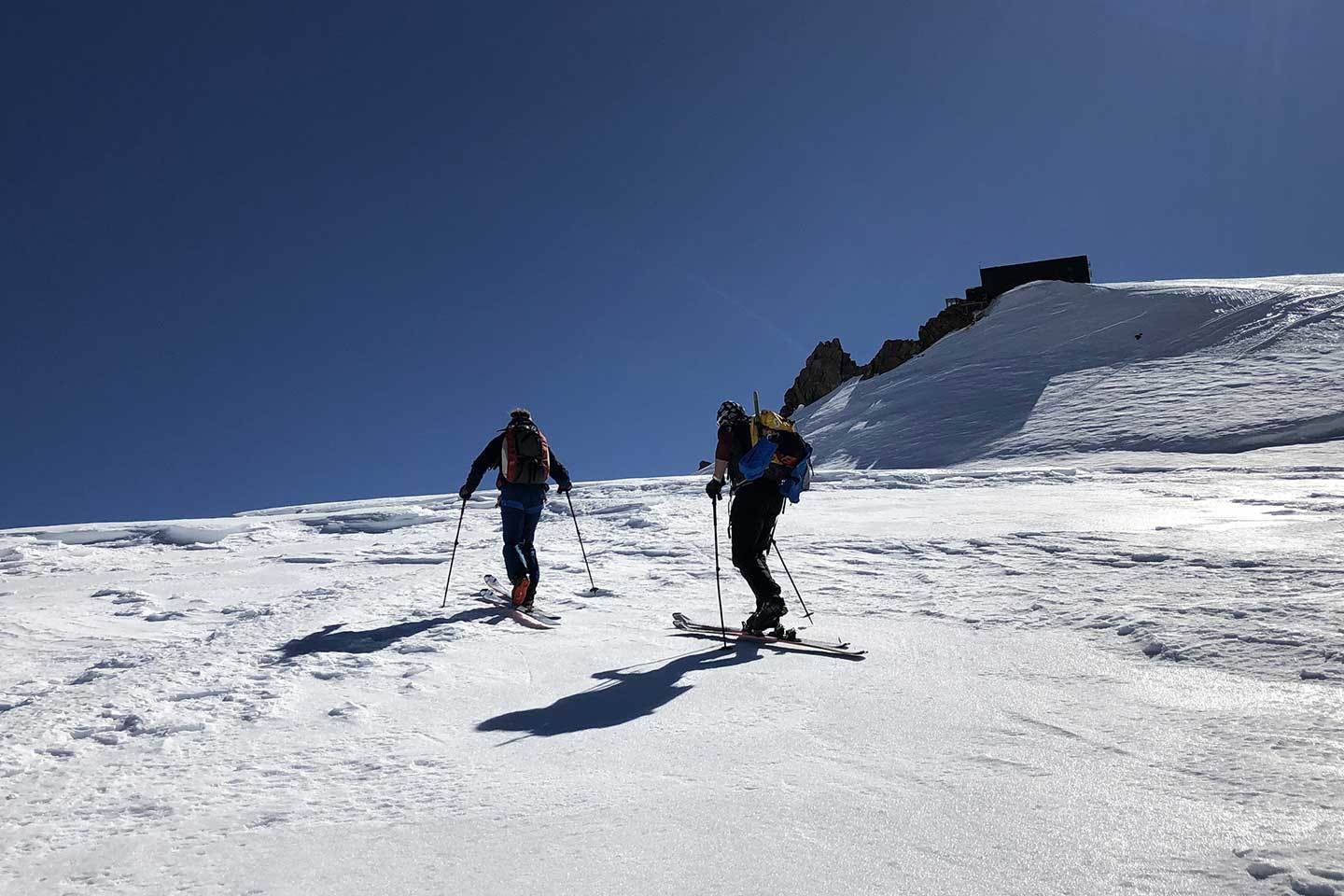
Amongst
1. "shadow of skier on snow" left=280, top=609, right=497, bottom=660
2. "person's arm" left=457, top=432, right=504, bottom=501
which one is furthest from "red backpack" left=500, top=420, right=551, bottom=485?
"shadow of skier on snow" left=280, top=609, right=497, bottom=660

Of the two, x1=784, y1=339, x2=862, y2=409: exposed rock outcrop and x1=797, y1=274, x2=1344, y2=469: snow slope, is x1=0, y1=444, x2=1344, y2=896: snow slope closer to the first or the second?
x1=797, y1=274, x2=1344, y2=469: snow slope

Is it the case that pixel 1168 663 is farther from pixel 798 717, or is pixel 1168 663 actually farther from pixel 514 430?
pixel 514 430

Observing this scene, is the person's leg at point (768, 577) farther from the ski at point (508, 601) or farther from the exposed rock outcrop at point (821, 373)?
the exposed rock outcrop at point (821, 373)

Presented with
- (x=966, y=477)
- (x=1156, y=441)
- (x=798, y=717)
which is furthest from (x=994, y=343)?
(x=798, y=717)

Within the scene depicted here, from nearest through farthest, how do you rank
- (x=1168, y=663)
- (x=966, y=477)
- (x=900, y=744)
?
(x=900, y=744), (x=1168, y=663), (x=966, y=477)

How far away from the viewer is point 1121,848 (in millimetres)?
2688

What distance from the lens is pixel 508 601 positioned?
788cm

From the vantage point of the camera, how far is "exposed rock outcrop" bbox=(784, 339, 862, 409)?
2687 inches

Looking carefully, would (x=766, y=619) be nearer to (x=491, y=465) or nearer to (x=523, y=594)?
(x=523, y=594)

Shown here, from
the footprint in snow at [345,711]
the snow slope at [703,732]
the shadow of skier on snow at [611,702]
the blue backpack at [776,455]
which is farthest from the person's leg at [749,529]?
the footprint in snow at [345,711]

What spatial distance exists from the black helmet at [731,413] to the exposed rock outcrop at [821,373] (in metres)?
61.1

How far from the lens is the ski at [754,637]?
5859 mm

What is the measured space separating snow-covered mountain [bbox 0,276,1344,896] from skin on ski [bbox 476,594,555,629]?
0.15 meters

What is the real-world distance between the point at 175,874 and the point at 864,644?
4755 mm
